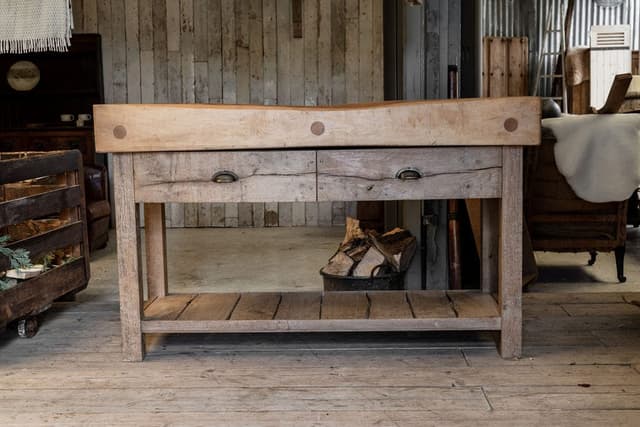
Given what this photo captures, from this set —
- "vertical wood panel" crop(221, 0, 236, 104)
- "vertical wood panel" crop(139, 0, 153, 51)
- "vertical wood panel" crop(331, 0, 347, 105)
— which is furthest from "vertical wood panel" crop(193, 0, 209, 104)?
"vertical wood panel" crop(331, 0, 347, 105)

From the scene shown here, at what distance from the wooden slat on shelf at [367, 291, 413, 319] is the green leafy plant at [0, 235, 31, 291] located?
130cm

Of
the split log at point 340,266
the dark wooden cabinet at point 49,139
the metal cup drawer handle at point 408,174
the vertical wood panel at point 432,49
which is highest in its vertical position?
the vertical wood panel at point 432,49

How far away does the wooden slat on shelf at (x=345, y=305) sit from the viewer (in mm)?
2629

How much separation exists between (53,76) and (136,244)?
19.4ft

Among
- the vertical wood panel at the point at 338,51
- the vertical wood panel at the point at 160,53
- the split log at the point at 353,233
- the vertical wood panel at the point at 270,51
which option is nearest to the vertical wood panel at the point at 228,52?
the vertical wood panel at the point at 270,51

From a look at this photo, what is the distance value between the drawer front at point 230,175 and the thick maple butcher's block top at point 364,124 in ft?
0.21

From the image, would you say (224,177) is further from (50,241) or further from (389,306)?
(50,241)

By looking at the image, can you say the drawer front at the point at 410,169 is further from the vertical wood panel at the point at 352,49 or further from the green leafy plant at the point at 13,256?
the vertical wood panel at the point at 352,49

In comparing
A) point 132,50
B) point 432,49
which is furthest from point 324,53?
point 432,49

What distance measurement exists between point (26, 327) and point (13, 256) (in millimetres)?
310

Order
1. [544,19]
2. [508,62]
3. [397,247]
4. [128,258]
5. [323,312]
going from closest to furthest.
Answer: [128,258], [323,312], [397,247], [508,62], [544,19]

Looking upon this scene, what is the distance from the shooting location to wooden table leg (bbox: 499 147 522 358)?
2486 mm

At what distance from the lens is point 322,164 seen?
250cm

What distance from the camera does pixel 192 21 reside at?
729cm
